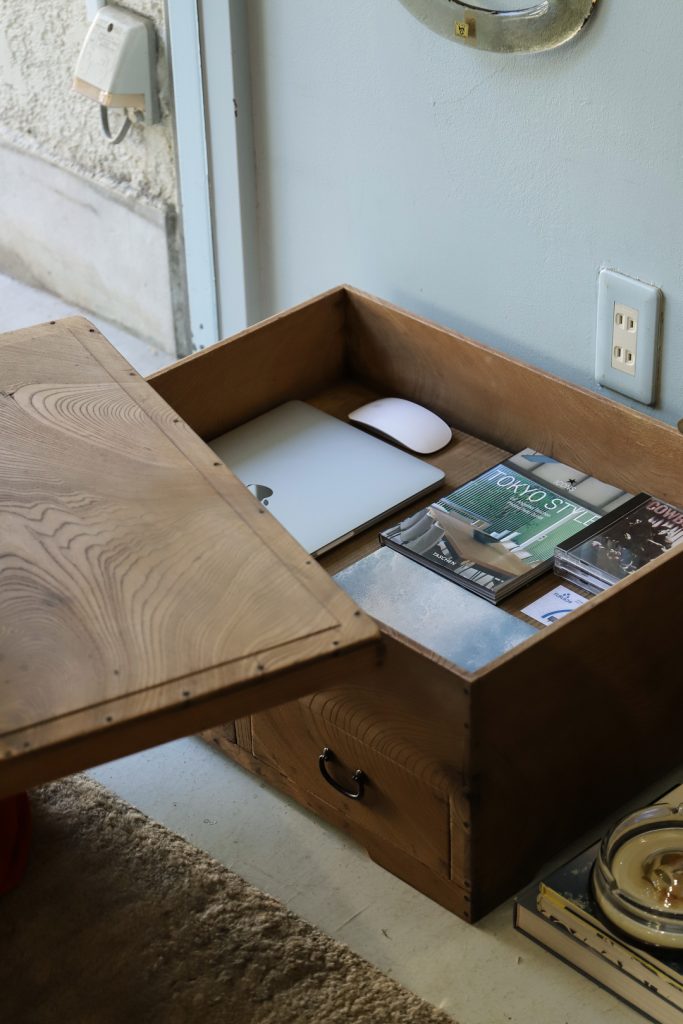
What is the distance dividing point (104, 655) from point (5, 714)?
0.27 ft

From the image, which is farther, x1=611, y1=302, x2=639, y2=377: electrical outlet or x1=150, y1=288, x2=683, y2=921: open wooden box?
x1=611, y1=302, x2=639, y2=377: electrical outlet

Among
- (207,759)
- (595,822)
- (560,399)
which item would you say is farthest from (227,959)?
(560,399)

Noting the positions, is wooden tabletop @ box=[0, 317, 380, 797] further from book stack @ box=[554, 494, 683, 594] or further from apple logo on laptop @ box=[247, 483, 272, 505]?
book stack @ box=[554, 494, 683, 594]

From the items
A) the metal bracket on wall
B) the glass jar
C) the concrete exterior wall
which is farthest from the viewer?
the concrete exterior wall

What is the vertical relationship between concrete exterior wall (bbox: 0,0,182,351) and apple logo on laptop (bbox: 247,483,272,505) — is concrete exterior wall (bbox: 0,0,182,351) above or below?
above

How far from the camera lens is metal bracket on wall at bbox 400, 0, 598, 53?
1382mm

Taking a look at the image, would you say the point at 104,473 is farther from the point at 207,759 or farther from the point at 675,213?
the point at 675,213

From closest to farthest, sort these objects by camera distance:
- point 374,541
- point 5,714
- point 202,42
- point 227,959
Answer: point 5,714, point 227,959, point 374,541, point 202,42

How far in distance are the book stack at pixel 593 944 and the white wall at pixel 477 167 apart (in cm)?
51

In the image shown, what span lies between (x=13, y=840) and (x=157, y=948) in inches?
7.9

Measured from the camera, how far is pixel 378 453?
1620 millimetres

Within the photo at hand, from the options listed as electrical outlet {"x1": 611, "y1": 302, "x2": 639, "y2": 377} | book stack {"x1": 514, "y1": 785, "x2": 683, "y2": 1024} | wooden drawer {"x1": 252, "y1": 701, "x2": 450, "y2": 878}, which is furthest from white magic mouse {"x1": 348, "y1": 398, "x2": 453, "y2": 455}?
book stack {"x1": 514, "y1": 785, "x2": 683, "y2": 1024}

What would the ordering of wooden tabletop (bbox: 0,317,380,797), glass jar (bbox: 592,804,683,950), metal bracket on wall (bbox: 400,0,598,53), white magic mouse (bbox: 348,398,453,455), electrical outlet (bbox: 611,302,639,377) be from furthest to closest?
white magic mouse (bbox: 348,398,453,455), electrical outlet (bbox: 611,302,639,377), metal bracket on wall (bbox: 400,0,598,53), glass jar (bbox: 592,804,683,950), wooden tabletop (bbox: 0,317,380,797)

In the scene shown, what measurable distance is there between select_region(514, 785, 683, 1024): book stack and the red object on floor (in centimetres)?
51
